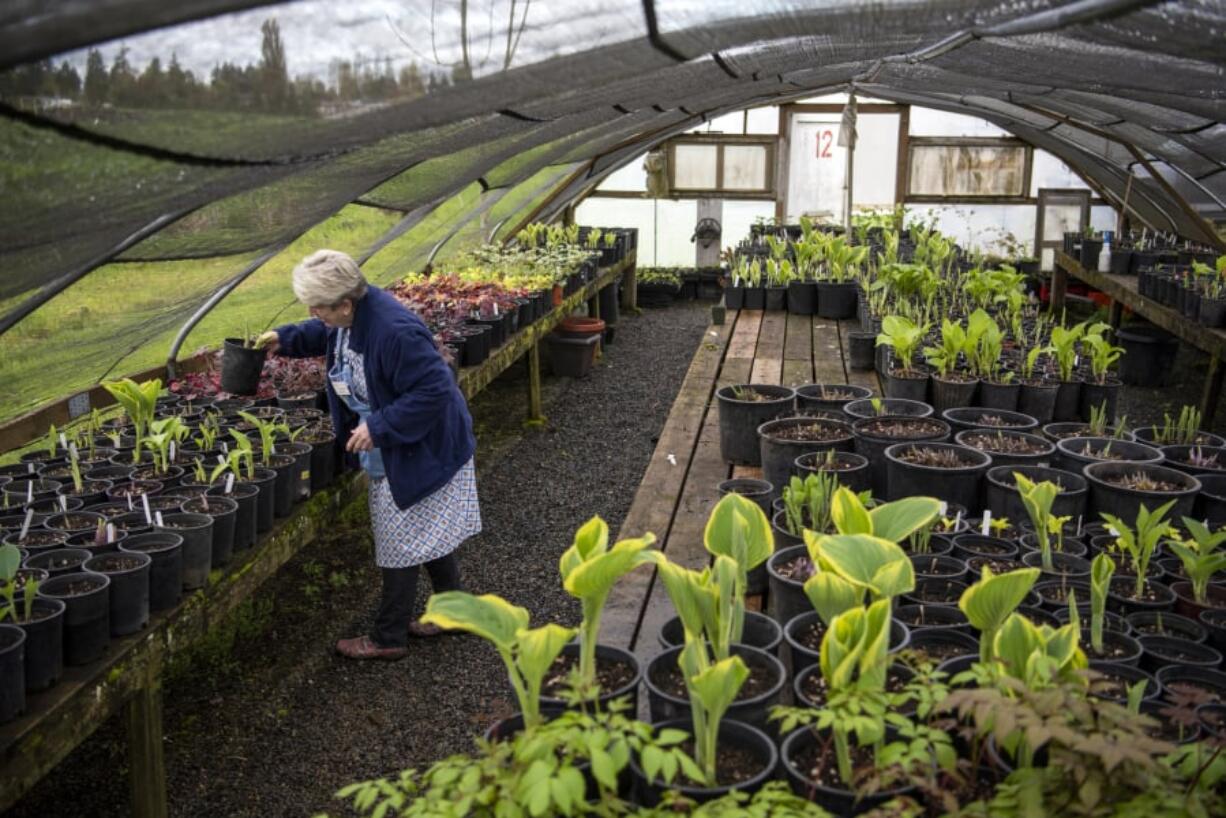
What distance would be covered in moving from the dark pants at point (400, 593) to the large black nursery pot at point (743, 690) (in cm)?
179

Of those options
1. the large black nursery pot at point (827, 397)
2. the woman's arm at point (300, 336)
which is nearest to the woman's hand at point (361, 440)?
the woman's arm at point (300, 336)

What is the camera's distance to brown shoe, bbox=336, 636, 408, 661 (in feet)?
12.6

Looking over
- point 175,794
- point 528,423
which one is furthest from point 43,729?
point 528,423

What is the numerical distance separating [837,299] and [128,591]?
16.5ft

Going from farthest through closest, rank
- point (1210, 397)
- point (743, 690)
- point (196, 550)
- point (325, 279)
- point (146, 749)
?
point (1210, 397)
point (325, 279)
point (196, 550)
point (146, 749)
point (743, 690)

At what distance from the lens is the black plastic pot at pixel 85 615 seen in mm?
2350

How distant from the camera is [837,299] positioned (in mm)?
6676

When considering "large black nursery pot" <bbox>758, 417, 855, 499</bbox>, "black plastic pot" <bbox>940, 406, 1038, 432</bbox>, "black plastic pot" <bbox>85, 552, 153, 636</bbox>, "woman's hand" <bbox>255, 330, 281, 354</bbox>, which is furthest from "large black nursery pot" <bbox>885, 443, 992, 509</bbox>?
"woman's hand" <bbox>255, 330, 281, 354</bbox>

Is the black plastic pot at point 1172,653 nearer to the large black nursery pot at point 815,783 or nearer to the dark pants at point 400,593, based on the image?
the large black nursery pot at point 815,783

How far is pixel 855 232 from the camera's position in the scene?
931 centimetres

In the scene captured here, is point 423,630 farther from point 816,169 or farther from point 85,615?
point 816,169

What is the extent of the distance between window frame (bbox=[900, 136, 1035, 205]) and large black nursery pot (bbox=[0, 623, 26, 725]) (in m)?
11.0

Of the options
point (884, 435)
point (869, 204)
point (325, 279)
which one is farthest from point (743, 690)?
point (869, 204)

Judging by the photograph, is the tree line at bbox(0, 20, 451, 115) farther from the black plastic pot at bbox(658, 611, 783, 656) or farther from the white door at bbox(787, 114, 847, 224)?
the white door at bbox(787, 114, 847, 224)
